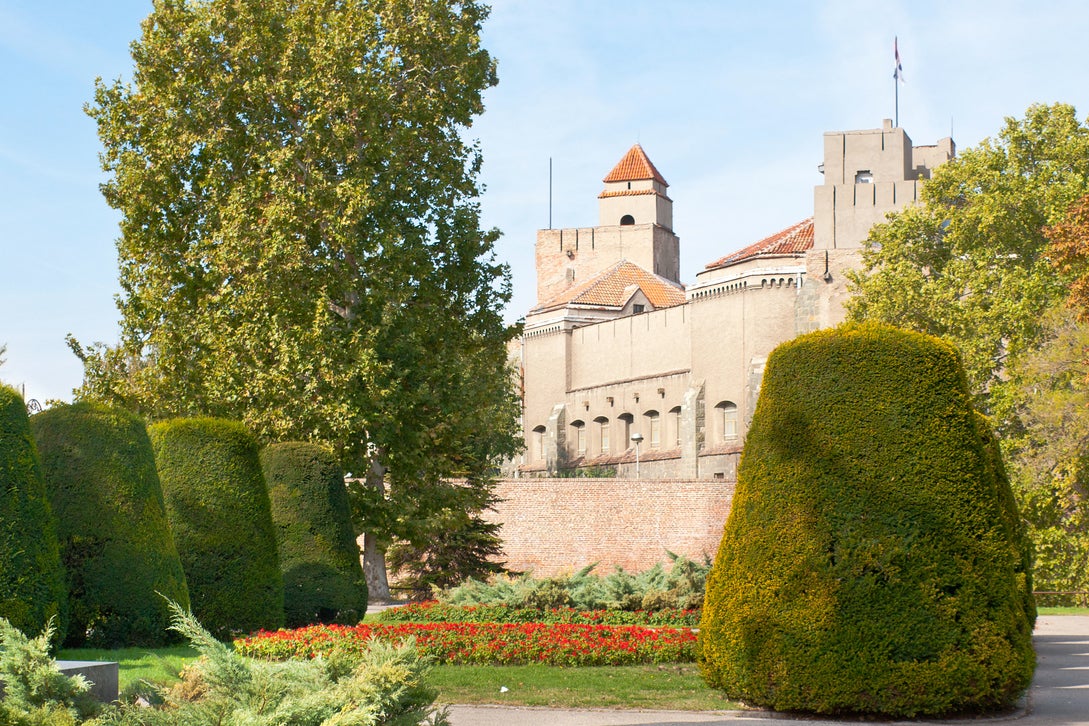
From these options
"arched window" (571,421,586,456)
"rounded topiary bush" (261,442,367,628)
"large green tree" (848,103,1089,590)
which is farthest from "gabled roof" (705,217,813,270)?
"rounded topiary bush" (261,442,367,628)

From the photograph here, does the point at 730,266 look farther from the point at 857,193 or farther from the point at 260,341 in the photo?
the point at 260,341

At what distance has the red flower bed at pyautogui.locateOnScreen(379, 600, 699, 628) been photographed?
16.2 m

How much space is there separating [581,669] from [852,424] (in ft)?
14.5

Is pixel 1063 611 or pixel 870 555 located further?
pixel 1063 611

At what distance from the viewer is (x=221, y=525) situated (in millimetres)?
16797

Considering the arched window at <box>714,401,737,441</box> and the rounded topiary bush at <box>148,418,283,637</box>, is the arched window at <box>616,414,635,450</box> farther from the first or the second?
the rounded topiary bush at <box>148,418,283,637</box>

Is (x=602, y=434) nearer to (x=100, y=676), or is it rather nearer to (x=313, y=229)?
(x=313, y=229)

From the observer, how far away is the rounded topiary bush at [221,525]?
54.2ft

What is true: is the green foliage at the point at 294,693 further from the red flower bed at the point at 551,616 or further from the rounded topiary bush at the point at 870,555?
the red flower bed at the point at 551,616

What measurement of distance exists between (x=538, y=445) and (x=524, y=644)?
55480 mm

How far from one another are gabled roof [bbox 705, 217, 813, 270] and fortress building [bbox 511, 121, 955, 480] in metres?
0.09

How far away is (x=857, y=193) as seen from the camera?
52.3 meters

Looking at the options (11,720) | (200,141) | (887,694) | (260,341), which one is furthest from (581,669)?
(200,141)

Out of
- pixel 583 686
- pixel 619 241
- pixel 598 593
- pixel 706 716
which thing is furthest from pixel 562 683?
pixel 619 241
